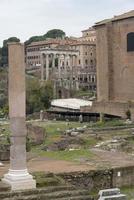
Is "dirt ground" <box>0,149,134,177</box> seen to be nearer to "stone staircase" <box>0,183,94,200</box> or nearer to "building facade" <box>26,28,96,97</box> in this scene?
"stone staircase" <box>0,183,94,200</box>

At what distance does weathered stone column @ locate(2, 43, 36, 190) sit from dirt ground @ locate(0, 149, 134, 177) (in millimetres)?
2358

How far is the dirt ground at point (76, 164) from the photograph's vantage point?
1702 centimetres

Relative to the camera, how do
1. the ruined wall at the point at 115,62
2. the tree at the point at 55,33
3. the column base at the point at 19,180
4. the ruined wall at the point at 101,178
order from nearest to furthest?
the column base at the point at 19,180
the ruined wall at the point at 101,178
the ruined wall at the point at 115,62
the tree at the point at 55,33

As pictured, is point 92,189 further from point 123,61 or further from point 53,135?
point 123,61

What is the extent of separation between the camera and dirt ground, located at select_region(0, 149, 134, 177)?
1702 centimetres

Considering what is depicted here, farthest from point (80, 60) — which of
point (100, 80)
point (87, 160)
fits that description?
point (87, 160)

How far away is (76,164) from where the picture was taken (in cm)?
1794

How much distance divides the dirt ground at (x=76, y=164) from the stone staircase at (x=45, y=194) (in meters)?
2.41

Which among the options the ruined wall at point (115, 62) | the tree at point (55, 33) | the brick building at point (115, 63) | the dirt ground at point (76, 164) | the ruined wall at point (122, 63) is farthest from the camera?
the tree at point (55, 33)

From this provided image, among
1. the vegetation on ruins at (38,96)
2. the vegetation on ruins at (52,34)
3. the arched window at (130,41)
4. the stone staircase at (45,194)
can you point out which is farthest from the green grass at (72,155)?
the vegetation on ruins at (52,34)

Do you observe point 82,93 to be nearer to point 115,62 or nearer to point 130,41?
point 115,62

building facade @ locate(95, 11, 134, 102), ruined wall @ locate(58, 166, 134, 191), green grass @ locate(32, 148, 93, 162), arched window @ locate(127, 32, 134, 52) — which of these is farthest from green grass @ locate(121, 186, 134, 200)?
arched window @ locate(127, 32, 134, 52)

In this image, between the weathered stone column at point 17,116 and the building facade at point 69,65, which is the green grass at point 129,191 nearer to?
the weathered stone column at point 17,116

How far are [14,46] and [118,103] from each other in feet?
103
